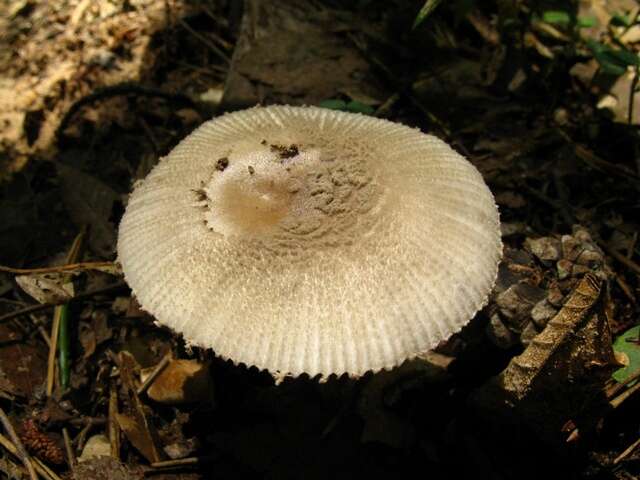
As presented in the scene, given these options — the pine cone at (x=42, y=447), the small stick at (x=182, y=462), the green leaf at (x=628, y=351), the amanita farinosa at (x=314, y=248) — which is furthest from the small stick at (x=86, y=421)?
the green leaf at (x=628, y=351)

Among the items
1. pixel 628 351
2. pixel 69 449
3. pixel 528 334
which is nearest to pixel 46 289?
pixel 69 449

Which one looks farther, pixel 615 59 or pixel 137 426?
pixel 615 59

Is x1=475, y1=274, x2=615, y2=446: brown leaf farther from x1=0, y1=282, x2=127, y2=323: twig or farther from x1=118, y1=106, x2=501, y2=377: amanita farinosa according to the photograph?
x1=0, y1=282, x2=127, y2=323: twig

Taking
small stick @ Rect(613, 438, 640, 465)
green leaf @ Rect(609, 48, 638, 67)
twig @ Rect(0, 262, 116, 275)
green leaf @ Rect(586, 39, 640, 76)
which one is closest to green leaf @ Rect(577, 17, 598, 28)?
green leaf @ Rect(586, 39, 640, 76)

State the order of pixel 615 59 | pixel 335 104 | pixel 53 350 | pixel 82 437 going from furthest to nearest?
pixel 335 104 < pixel 615 59 < pixel 53 350 < pixel 82 437

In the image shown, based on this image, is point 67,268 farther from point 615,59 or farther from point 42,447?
point 615,59

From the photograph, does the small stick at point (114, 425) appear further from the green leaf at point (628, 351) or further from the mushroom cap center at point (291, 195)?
the green leaf at point (628, 351)

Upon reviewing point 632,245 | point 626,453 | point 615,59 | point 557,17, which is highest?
point 557,17
